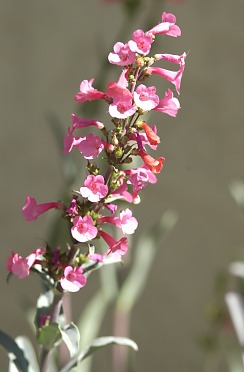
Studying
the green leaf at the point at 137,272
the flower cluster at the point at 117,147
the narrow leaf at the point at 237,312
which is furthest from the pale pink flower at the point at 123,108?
the green leaf at the point at 137,272

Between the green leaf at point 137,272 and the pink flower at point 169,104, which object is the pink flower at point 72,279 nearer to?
the pink flower at point 169,104

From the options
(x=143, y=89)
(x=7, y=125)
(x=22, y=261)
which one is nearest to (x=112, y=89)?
(x=143, y=89)

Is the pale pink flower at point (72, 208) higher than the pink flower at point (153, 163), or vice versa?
the pink flower at point (153, 163)

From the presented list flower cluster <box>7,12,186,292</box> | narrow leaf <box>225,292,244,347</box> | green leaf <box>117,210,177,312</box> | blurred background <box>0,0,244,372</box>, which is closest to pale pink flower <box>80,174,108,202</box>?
flower cluster <box>7,12,186,292</box>

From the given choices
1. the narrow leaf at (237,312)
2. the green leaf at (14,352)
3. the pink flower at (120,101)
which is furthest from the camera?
the narrow leaf at (237,312)

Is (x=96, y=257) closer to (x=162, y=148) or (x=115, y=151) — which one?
(x=115, y=151)

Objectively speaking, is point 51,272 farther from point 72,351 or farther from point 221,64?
point 221,64

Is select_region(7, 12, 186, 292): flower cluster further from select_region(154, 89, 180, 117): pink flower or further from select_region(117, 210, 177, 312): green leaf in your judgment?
select_region(117, 210, 177, 312): green leaf

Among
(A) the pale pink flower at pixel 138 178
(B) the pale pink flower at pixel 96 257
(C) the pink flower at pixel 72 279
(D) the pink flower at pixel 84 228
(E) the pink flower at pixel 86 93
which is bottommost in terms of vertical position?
(C) the pink flower at pixel 72 279
